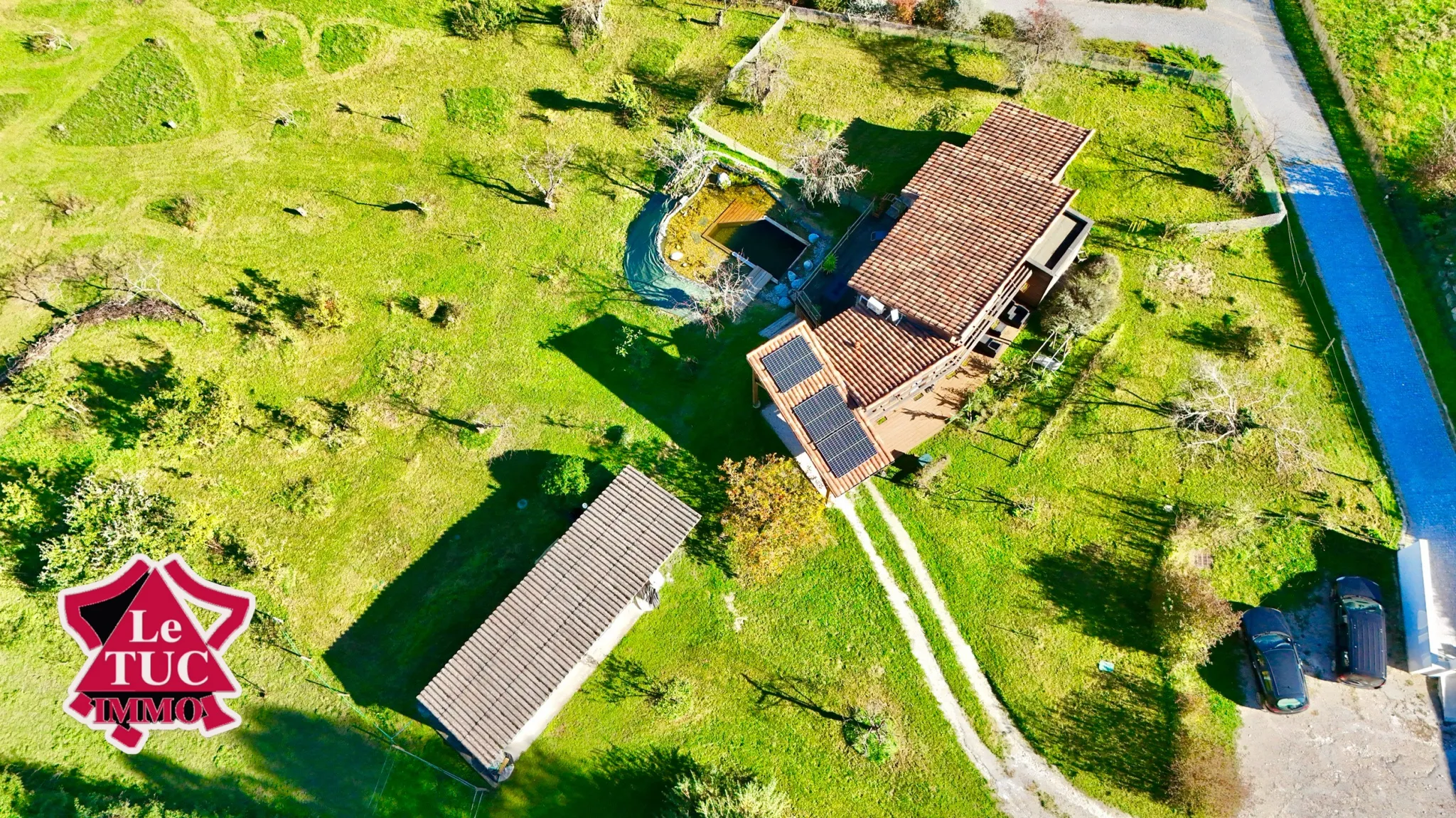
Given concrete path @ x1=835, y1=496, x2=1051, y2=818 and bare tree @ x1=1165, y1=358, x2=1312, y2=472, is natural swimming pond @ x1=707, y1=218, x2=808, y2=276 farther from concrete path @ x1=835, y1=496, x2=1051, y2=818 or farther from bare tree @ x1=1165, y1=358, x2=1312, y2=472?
bare tree @ x1=1165, y1=358, x2=1312, y2=472

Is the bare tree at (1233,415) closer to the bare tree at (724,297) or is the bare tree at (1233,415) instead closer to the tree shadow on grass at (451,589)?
the bare tree at (724,297)

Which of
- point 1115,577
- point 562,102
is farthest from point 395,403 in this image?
point 1115,577

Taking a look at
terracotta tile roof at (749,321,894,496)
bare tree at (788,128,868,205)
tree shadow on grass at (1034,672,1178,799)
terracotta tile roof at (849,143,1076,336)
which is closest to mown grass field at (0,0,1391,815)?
tree shadow on grass at (1034,672,1178,799)

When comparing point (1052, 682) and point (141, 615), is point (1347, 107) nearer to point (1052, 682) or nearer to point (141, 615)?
point (1052, 682)

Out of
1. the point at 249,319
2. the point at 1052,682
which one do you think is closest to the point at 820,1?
the point at 249,319

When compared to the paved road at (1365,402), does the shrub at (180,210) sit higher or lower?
higher

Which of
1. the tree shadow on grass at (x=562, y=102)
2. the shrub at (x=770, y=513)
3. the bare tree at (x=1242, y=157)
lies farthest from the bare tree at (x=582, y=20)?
the bare tree at (x=1242, y=157)
